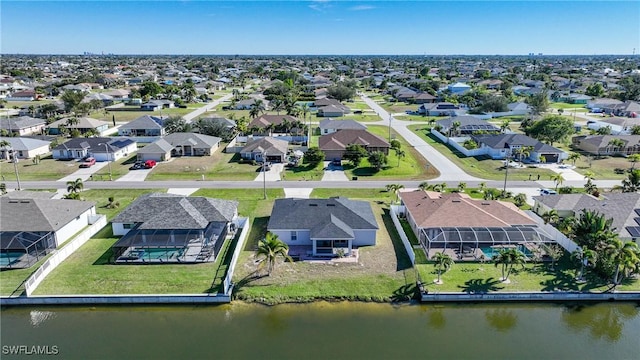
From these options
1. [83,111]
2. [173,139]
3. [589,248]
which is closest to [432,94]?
[173,139]

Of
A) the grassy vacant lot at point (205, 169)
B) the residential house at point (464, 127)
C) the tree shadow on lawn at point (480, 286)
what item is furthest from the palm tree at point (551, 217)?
the residential house at point (464, 127)

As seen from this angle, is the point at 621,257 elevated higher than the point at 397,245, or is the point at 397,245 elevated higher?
the point at 621,257

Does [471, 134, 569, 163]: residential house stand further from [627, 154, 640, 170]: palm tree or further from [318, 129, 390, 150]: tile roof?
[318, 129, 390, 150]: tile roof

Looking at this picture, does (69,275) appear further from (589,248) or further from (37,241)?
(589,248)

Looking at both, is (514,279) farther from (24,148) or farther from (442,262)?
(24,148)

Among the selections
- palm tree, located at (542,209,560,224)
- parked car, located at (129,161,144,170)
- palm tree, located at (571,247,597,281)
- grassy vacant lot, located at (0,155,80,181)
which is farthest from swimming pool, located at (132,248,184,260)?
palm tree, located at (542,209,560,224)

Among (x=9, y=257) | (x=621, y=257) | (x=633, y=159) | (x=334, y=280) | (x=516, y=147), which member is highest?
(x=516, y=147)

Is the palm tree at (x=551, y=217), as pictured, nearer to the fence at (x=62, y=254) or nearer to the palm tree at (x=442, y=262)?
the palm tree at (x=442, y=262)

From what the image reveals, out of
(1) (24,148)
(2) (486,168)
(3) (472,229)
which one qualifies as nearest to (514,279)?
(3) (472,229)
